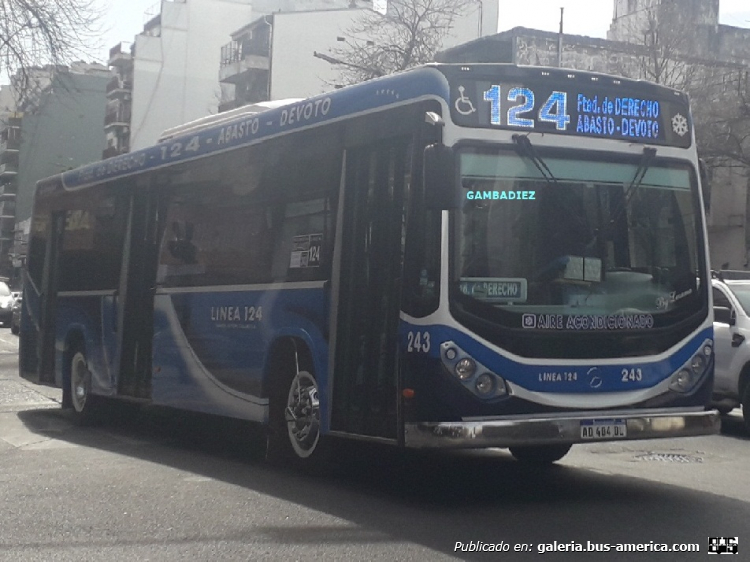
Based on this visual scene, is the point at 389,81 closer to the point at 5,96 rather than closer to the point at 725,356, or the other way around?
the point at 725,356

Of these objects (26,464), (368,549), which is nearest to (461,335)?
(368,549)

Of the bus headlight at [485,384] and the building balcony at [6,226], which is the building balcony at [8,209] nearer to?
the building balcony at [6,226]

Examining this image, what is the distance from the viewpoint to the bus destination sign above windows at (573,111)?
8.51 m

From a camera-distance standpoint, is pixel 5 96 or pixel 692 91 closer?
pixel 692 91

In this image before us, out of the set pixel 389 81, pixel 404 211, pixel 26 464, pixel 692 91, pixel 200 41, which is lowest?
pixel 26 464

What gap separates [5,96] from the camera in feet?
361

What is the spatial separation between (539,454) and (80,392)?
654cm

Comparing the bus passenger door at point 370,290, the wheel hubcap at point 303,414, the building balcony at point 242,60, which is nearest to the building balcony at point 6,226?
the building balcony at point 242,60

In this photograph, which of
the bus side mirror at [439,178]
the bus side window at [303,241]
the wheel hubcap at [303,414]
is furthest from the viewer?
the wheel hubcap at [303,414]

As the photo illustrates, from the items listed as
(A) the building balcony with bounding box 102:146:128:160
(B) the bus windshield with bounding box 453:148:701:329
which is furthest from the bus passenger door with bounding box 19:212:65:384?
(A) the building balcony with bounding box 102:146:128:160

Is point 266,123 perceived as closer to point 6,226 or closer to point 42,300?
point 42,300

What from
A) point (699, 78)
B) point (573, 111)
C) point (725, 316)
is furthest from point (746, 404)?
point (699, 78)

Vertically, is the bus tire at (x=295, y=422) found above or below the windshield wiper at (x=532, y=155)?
below

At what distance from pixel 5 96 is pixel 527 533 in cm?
10924
